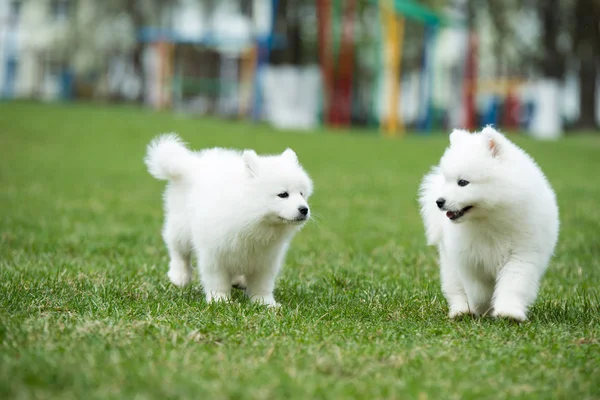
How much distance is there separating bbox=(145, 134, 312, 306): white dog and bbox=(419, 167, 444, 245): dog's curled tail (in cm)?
73

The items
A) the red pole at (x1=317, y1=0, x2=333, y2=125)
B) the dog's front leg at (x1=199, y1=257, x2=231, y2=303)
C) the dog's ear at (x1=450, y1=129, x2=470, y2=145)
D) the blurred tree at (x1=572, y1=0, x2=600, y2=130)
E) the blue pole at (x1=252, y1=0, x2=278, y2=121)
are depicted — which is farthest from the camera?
the blurred tree at (x1=572, y1=0, x2=600, y2=130)

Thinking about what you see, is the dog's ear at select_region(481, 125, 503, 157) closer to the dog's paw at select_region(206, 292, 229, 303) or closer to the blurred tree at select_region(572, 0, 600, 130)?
the dog's paw at select_region(206, 292, 229, 303)

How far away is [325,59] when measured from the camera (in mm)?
24156

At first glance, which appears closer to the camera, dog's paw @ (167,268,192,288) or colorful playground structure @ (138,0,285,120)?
dog's paw @ (167,268,192,288)

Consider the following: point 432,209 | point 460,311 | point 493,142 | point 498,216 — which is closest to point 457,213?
point 498,216

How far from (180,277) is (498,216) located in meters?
2.43

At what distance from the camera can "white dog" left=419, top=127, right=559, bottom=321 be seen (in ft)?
14.2

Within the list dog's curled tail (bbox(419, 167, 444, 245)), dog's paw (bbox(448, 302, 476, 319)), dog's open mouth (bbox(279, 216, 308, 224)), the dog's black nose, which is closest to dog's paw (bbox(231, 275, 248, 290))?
dog's open mouth (bbox(279, 216, 308, 224))

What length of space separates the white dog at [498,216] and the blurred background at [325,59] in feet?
63.3

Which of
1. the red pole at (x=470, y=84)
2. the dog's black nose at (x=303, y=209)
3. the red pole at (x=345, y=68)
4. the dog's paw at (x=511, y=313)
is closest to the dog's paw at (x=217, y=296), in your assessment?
the dog's black nose at (x=303, y=209)

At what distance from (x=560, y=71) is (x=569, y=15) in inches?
147

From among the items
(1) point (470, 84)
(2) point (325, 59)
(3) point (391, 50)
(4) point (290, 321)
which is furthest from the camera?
(1) point (470, 84)

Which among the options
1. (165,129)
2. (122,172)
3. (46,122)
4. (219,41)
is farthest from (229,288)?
(219,41)

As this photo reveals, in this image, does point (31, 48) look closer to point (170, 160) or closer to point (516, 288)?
point (170, 160)
